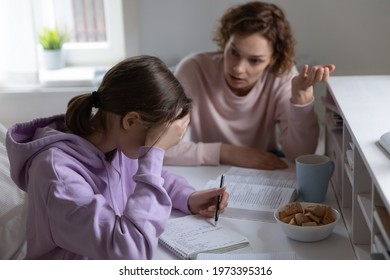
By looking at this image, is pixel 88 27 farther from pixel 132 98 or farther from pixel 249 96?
pixel 132 98

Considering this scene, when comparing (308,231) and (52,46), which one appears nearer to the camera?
(308,231)

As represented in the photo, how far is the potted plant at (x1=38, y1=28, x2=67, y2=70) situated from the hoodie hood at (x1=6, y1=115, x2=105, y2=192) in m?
1.56

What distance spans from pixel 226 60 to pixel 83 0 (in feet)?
3.97

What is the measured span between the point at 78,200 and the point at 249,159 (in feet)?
2.36

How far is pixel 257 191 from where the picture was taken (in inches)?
57.9

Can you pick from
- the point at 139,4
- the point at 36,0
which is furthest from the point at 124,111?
the point at 36,0

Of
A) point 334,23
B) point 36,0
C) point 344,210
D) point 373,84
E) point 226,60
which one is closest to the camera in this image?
point 344,210

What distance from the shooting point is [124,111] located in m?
1.18

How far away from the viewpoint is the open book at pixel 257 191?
1.36 m

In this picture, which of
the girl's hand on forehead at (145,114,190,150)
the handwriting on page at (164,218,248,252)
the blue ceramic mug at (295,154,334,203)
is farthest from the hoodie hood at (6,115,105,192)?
the blue ceramic mug at (295,154,334,203)

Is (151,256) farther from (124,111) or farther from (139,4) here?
(139,4)

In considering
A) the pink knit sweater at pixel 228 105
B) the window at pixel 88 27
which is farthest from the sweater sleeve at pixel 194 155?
the window at pixel 88 27

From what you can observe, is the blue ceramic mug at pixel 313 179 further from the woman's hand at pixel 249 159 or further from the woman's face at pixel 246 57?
the woman's face at pixel 246 57

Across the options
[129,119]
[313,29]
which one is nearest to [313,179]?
[129,119]
